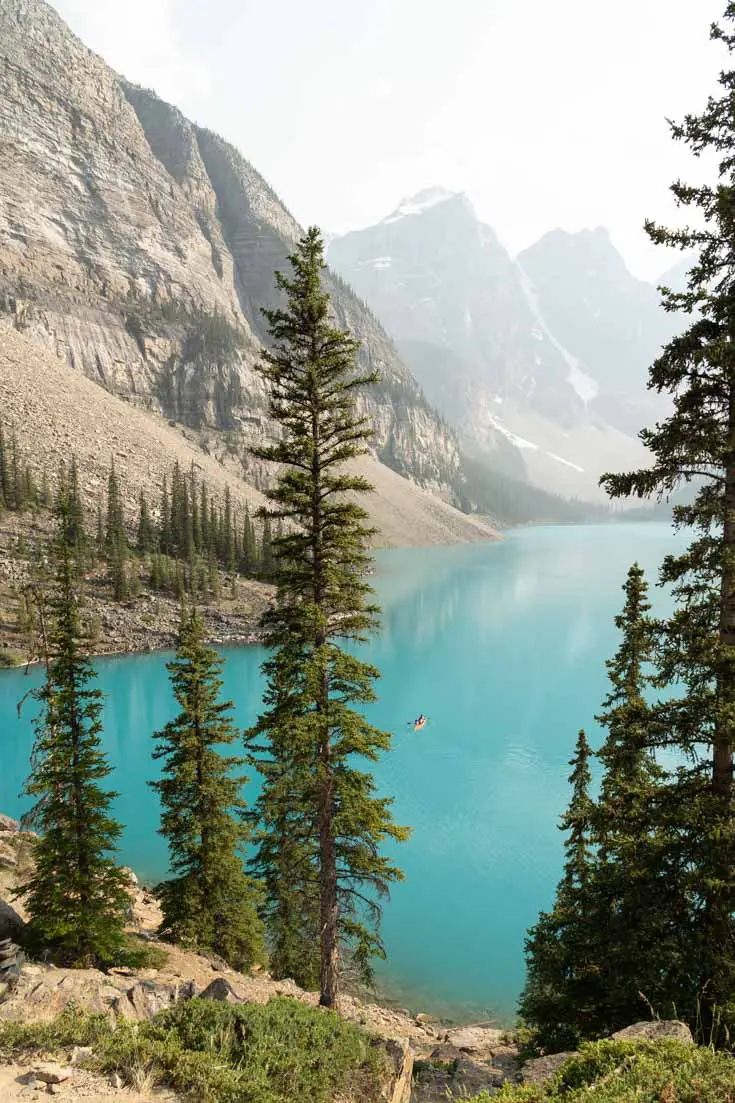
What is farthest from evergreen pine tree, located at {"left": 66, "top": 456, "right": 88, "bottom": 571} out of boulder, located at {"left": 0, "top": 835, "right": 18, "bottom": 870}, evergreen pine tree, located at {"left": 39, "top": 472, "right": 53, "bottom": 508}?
boulder, located at {"left": 0, "top": 835, "right": 18, "bottom": 870}

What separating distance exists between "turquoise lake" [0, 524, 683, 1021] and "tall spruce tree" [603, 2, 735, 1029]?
14.7 metres

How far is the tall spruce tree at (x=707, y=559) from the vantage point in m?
8.09

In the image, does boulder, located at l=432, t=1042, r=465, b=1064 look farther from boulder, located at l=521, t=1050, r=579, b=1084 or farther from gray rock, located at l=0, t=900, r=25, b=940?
gray rock, located at l=0, t=900, r=25, b=940

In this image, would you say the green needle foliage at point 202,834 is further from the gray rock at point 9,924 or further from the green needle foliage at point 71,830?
the gray rock at point 9,924

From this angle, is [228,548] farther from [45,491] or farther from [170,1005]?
[170,1005]

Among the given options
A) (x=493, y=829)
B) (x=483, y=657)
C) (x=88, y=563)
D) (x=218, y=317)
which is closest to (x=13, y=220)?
(x=218, y=317)

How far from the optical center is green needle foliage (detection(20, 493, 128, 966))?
1381 cm

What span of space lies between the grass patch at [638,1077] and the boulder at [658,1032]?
1.13ft

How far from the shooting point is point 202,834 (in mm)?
16453

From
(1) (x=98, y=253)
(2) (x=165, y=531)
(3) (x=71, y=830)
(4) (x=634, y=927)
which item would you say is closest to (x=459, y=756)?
(3) (x=71, y=830)

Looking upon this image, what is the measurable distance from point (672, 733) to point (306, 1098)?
22.8 feet

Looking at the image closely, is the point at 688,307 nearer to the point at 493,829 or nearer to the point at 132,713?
the point at 493,829

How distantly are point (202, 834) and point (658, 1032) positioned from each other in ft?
43.3

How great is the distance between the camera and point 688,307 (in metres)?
8.64
